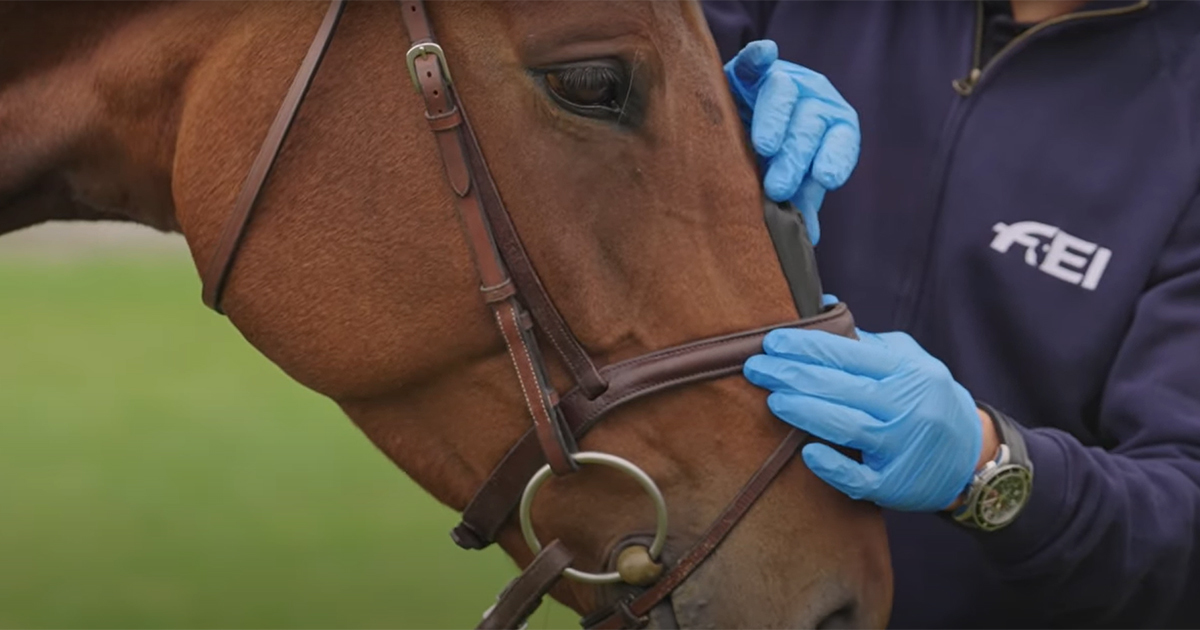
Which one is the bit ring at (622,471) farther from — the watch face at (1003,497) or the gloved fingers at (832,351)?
the watch face at (1003,497)

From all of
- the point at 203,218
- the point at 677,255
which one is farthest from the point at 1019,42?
the point at 203,218

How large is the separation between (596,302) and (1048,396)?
3.65ft

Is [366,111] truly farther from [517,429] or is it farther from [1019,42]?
[1019,42]

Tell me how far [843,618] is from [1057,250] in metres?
0.97

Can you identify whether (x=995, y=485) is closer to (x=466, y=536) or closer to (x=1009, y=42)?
(x=466, y=536)

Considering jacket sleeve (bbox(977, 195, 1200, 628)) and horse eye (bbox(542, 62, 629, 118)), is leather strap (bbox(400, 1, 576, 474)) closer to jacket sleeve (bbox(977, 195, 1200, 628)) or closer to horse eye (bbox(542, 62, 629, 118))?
horse eye (bbox(542, 62, 629, 118))

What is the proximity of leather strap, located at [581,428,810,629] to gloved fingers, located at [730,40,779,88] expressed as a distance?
0.82 m

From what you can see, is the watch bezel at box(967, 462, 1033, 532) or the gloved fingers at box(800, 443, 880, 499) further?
the watch bezel at box(967, 462, 1033, 532)

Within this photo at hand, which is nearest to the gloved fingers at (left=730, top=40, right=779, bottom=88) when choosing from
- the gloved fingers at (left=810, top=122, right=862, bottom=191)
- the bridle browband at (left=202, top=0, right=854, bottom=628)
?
the gloved fingers at (left=810, top=122, right=862, bottom=191)

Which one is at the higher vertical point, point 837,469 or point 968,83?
point 968,83

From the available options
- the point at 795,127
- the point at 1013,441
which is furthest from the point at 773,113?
the point at 1013,441

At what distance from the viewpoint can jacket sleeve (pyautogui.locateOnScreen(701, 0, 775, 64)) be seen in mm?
2934

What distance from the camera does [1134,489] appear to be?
89.7 inches

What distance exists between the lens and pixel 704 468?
1.94 metres
